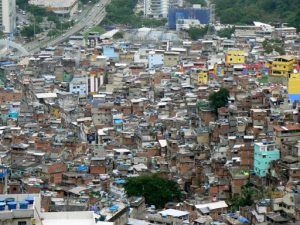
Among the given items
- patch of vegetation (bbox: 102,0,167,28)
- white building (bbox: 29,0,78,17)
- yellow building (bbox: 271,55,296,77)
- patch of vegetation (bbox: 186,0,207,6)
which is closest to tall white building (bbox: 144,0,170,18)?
patch of vegetation (bbox: 102,0,167,28)

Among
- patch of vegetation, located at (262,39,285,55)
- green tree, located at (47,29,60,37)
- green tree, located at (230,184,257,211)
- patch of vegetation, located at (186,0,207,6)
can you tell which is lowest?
green tree, located at (230,184,257,211)

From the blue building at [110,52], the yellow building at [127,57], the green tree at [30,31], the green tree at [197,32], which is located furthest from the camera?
the green tree at [30,31]

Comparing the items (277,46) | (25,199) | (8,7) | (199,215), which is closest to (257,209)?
(199,215)

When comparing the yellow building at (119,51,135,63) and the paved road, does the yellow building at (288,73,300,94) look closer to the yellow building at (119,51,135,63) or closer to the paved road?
the yellow building at (119,51,135,63)

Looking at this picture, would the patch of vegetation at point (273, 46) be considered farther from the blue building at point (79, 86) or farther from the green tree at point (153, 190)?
the green tree at point (153, 190)

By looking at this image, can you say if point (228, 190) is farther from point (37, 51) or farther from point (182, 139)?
point (37, 51)

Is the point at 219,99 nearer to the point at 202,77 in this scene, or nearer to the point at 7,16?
the point at 202,77

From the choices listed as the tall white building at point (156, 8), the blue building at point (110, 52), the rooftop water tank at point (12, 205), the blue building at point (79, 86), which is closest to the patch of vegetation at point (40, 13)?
the tall white building at point (156, 8)
